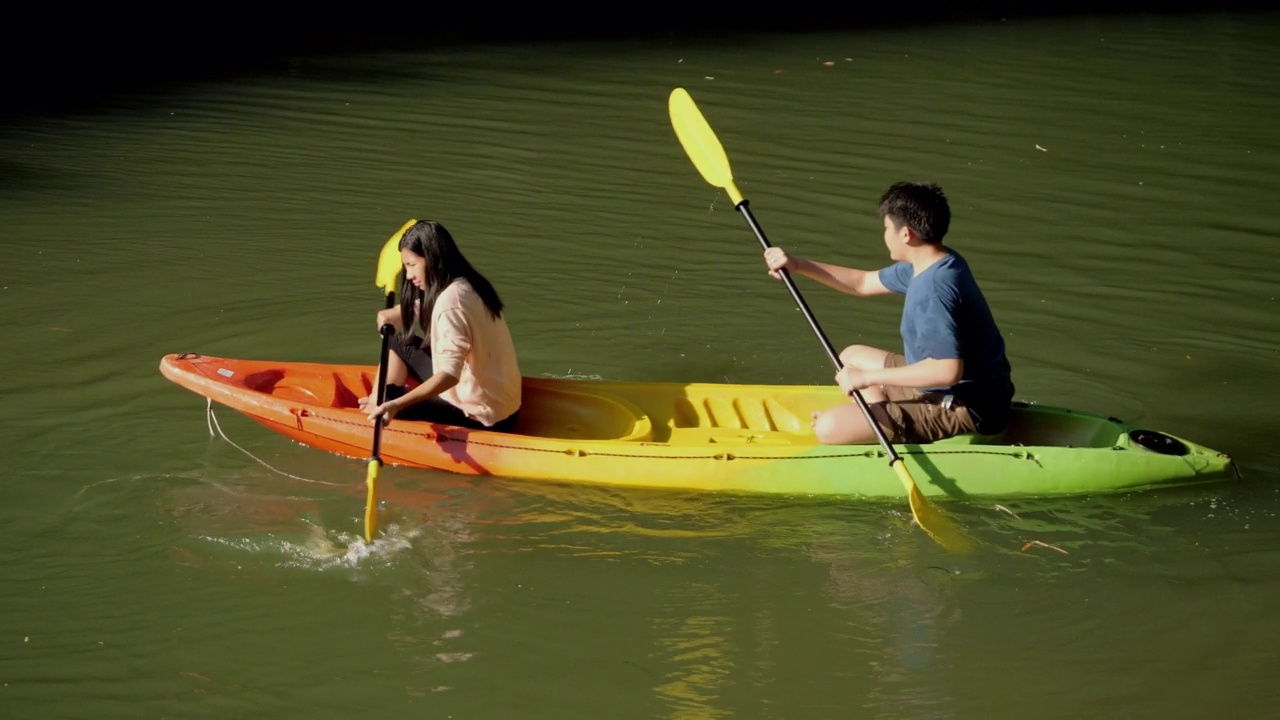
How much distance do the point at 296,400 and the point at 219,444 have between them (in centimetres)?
35

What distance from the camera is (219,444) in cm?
533

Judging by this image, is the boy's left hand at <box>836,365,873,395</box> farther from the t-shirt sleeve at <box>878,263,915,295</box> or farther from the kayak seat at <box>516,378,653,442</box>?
the kayak seat at <box>516,378,653,442</box>

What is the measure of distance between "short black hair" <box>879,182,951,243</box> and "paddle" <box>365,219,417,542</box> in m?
1.60

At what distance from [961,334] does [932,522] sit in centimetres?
61

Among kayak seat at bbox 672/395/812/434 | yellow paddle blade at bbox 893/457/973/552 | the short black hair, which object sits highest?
the short black hair

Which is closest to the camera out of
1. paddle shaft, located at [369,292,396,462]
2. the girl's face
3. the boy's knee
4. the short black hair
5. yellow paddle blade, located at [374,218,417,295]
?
the short black hair

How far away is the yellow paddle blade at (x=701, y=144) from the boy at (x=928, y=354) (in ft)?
2.48

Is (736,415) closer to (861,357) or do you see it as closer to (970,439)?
(861,357)

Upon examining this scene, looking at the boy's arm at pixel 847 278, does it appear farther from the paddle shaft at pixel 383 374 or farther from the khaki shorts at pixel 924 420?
the paddle shaft at pixel 383 374

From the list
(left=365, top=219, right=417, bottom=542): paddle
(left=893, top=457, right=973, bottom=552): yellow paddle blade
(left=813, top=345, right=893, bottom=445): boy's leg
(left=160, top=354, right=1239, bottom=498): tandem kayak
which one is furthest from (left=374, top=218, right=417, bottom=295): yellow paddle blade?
(left=893, top=457, right=973, bottom=552): yellow paddle blade

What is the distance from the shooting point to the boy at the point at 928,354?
4488mm

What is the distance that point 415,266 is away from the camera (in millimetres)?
4730

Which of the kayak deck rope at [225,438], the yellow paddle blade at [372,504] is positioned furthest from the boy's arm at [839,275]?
the kayak deck rope at [225,438]

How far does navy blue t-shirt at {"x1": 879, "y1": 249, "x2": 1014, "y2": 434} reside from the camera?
4.49 metres
